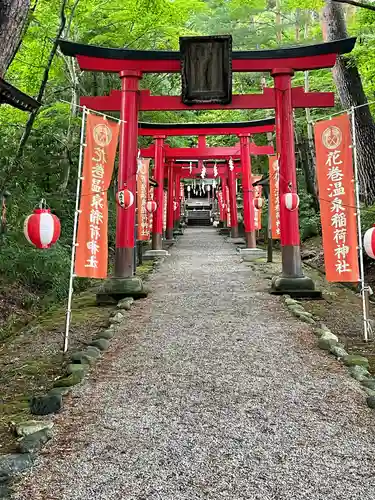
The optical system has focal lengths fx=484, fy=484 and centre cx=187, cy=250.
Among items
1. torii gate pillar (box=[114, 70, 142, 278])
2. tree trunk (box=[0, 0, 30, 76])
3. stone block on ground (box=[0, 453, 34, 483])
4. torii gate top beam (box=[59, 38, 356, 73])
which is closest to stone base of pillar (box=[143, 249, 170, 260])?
torii gate pillar (box=[114, 70, 142, 278])

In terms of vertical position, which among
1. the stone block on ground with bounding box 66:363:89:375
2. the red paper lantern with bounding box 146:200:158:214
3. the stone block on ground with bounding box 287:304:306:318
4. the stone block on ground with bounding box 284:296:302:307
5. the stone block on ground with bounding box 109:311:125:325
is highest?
the red paper lantern with bounding box 146:200:158:214

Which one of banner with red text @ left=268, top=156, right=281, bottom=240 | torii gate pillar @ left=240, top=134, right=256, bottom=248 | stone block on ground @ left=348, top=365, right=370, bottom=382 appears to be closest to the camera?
stone block on ground @ left=348, top=365, right=370, bottom=382

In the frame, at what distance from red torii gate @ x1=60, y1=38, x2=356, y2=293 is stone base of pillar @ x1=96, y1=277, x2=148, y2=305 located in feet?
0.51

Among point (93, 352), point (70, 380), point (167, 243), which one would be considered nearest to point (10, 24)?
point (70, 380)

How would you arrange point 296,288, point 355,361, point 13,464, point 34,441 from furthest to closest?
point 296,288 < point 355,361 < point 34,441 < point 13,464

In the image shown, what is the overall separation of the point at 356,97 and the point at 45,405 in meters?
9.53

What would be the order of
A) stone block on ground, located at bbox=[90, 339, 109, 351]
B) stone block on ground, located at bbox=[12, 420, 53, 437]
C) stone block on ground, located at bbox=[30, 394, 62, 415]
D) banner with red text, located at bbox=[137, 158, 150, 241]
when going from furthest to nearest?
banner with red text, located at bbox=[137, 158, 150, 241]
stone block on ground, located at bbox=[90, 339, 109, 351]
stone block on ground, located at bbox=[30, 394, 62, 415]
stone block on ground, located at bbox=[12, 420, 53, 437]

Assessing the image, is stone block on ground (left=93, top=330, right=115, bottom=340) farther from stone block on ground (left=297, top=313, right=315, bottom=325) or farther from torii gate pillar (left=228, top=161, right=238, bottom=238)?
torii gate pillar (left=228, top=161, right=238, bottom=238)

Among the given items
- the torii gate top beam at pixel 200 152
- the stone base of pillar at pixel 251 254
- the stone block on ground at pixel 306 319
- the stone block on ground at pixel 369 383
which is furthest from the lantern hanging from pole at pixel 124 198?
the torii gate top beam at pixel 200 152

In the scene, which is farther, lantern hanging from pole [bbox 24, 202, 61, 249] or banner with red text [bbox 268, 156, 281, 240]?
banner with red text [bbox 268, 156, 281, 240]

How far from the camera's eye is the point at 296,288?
8367 mm

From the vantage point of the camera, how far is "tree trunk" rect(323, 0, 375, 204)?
10.5 m

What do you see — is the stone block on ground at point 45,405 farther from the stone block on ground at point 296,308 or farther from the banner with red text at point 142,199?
the banner with red text at point 142,199

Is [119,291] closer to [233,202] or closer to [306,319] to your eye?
[306,319]
